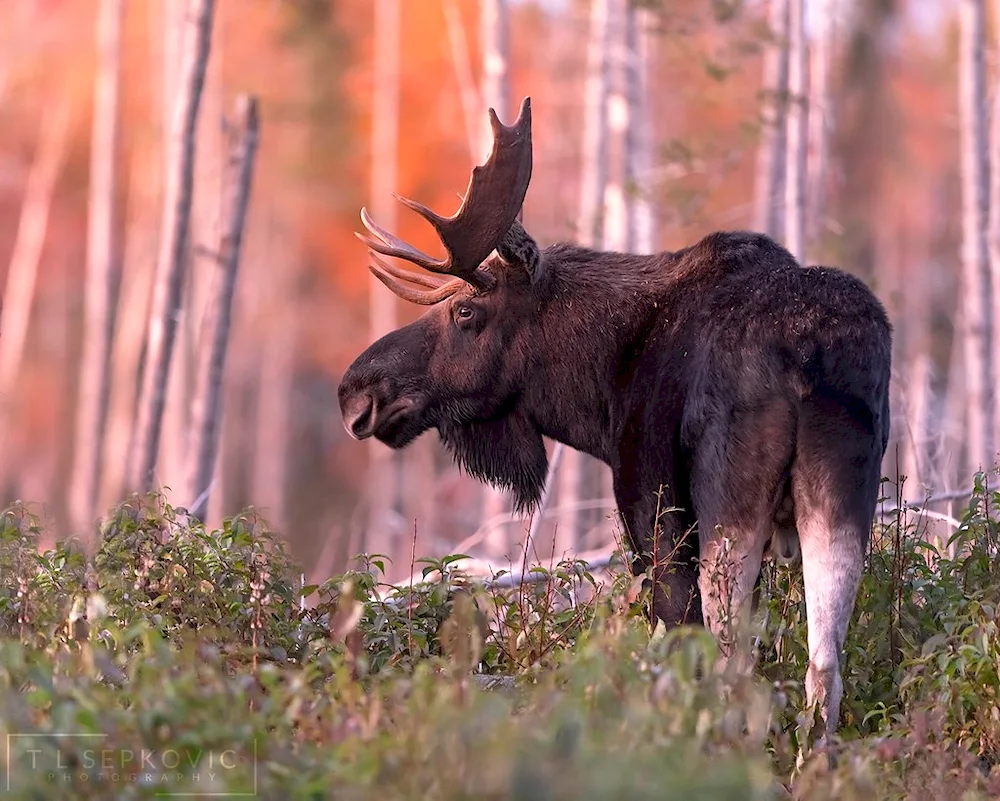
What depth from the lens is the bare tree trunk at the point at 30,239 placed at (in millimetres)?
31266

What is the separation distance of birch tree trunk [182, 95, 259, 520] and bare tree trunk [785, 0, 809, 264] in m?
7.09

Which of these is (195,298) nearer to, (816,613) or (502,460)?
(502,460)

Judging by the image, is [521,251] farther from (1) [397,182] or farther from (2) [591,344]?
(1) [397,182]

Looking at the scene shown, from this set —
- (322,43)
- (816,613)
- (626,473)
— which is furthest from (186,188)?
(322,43)

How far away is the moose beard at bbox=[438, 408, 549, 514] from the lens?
7.11 metres

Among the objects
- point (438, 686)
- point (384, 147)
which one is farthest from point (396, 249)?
point (384, 147)

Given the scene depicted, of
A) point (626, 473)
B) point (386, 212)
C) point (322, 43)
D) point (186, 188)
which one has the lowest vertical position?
point (626, 473)

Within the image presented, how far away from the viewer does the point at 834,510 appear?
221 inches

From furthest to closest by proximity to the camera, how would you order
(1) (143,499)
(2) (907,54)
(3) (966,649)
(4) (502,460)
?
(2) (907,54) < (4) (502,460) < (1) (143,499) < (3) (966,649)

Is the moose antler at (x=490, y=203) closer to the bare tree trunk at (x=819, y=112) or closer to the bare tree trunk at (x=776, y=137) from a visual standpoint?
the bare tree trunk at (x=776, y=137)

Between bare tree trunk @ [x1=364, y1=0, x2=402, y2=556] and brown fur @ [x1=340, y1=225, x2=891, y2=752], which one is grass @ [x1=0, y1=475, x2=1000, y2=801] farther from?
bare tree trunk @ [x1=364, y1=0, x2=402, y2=556]

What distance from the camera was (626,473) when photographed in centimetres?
621

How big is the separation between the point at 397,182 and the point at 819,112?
507 inches

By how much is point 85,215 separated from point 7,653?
124ft
